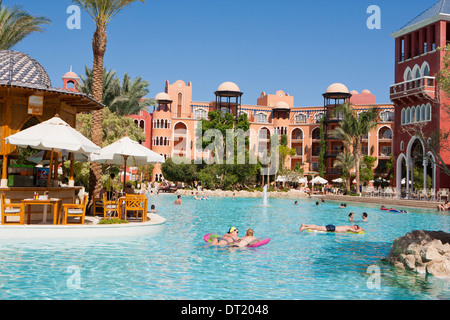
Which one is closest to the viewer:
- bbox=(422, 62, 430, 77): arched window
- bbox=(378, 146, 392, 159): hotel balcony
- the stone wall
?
the stone wall

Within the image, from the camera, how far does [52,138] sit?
443 inches

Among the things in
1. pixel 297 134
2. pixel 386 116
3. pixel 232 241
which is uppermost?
pixel 386 116

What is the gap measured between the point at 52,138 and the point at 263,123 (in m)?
51.2

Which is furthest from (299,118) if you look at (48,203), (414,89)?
(48,203)

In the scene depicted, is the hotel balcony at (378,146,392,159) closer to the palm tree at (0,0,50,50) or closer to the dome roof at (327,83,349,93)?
the dome roof at (327,83,349,93)

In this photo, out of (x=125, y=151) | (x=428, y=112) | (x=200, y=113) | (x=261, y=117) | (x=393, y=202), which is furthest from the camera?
(x=261, y=117)

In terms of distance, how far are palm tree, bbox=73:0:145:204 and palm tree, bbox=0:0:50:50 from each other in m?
7.82

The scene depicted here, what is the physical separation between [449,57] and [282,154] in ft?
139

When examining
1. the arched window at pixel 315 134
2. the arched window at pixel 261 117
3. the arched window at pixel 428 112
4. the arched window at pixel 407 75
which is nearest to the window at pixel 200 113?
the arched window at pixel 261 117

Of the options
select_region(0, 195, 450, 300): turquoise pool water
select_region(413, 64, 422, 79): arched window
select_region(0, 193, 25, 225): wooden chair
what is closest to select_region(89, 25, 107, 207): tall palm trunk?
select_region(0, 193, 25, 225): wooden chair

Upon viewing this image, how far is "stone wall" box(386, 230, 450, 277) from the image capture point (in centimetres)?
852

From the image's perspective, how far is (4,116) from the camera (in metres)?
12.6

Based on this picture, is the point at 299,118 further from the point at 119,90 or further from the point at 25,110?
the point at 25,110
